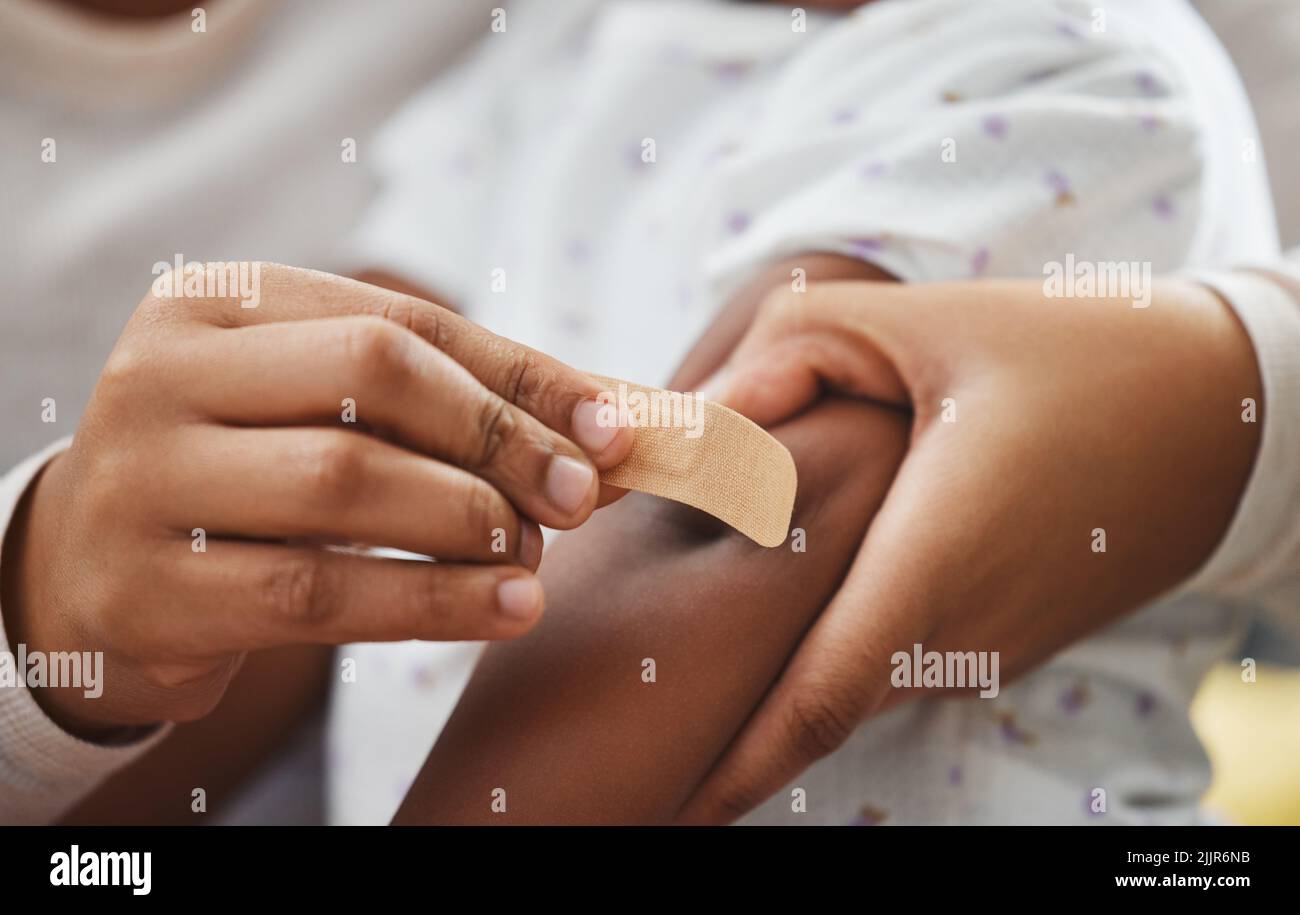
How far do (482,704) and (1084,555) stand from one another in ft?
1.32

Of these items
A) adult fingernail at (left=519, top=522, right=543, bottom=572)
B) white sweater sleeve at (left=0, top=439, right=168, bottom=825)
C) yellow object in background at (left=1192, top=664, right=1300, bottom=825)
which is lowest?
yellow object in background at (left=1192, top=664, right=1300, bottom=825)

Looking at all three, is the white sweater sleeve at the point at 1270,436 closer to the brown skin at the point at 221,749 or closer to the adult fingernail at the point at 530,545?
the adult fingernail at the point at 530,545

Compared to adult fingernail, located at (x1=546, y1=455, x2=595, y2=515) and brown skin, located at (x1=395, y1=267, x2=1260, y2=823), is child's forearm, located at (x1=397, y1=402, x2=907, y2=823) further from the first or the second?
adult fingernail, located at (x1=546, y1=455, x2=595, y2=515)

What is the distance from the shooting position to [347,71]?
4.25 ft

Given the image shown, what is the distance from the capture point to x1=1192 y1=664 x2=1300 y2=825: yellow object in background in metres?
1.19

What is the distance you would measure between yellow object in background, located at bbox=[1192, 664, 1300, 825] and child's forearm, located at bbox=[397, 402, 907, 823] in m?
0.74

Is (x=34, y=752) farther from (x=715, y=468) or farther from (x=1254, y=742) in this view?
(x=1254, y=742)

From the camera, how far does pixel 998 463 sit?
0.64 meters

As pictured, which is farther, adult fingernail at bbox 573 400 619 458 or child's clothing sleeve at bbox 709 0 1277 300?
child's clothing sleeve at bbox 709 0 1277 300

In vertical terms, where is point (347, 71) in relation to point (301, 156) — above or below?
above

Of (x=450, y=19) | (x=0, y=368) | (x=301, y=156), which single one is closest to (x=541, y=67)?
(x=450, y=19)

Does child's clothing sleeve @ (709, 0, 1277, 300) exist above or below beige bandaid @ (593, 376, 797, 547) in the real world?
above

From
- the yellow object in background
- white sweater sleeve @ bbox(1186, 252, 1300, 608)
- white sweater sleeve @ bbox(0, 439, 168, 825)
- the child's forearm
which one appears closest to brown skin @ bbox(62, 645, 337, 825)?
white sweater sleeve @ bbox(0, 439, 168, 825)
